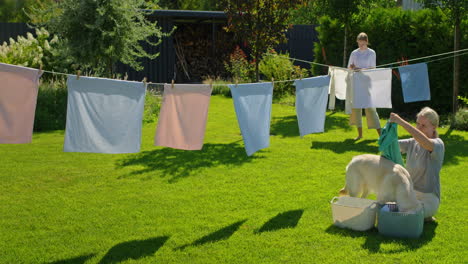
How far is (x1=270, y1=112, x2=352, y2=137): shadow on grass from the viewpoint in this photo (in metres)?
10.5

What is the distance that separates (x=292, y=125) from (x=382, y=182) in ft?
20.7

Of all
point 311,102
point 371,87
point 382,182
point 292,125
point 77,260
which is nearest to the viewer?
point 77,260

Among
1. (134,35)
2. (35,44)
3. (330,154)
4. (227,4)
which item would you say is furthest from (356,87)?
(35,44)

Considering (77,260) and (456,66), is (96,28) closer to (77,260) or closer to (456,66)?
(77,260)

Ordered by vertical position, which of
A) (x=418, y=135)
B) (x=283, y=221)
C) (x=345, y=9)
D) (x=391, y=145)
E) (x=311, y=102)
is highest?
(x=345, y=9)

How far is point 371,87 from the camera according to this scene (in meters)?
7.55

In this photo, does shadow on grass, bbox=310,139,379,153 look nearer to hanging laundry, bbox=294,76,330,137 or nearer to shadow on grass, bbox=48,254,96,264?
hanging laundry, bbox=294,76,330,137

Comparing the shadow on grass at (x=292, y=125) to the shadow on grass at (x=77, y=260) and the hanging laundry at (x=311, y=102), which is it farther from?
the shadow on grass at (x=77, y=260)

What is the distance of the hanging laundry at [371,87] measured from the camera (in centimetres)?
749

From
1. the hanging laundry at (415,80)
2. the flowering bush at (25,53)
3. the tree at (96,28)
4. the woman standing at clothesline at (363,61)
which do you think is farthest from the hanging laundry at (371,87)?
the flowering bush at (25,53)

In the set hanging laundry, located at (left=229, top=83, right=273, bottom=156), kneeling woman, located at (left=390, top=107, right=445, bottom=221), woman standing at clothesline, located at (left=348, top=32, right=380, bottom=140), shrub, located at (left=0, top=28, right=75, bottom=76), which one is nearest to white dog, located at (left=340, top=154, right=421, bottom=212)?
kneeling woman, located at (left=390, top=107, right=445, bottom=221)

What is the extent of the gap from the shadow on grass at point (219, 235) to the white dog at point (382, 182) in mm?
1167

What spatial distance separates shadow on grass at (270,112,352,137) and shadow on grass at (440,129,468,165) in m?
1.95

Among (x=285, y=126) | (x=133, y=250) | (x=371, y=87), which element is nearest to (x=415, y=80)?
(x=371, y=87)
